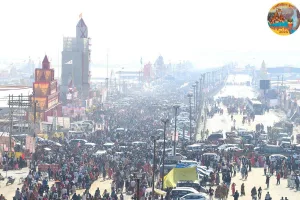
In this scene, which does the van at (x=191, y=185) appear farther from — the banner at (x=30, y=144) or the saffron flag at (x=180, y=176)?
the banner at (x=30, y=144)

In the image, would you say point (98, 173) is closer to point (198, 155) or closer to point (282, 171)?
point (198, 155)

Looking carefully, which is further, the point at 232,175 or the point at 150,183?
the point at 232,175

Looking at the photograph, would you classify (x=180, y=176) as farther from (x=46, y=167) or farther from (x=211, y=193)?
(x=46, y=167)

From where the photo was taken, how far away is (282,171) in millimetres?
37406

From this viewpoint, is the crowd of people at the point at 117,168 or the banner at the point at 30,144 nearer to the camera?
the crowd of people at the point at 117,168

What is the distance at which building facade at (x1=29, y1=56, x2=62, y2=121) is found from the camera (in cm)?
6260

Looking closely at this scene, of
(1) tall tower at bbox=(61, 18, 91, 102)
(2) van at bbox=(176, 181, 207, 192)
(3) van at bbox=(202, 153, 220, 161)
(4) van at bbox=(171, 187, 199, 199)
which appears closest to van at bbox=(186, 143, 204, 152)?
(3) van at bbox=(202, 153, 220, 161)

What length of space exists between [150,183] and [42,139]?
1533 cm

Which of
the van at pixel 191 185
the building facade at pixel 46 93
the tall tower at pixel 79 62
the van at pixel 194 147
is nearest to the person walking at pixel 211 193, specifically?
the van at pixel 191 185

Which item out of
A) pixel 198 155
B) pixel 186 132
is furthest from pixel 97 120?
pixel 198 155

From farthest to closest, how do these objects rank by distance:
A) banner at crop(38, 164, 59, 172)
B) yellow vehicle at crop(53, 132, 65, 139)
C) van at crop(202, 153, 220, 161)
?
yellow vehicle at crop(53, 132, 65, 139)
van at crop(202, 153, 220, 161)
banner at crop(38, 164, 59, 172)

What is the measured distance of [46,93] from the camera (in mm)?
64688

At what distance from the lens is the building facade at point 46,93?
62.6m

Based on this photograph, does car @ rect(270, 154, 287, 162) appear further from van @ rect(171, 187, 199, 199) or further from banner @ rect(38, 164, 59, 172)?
banner @ rect(38, 164, 59, 172)
